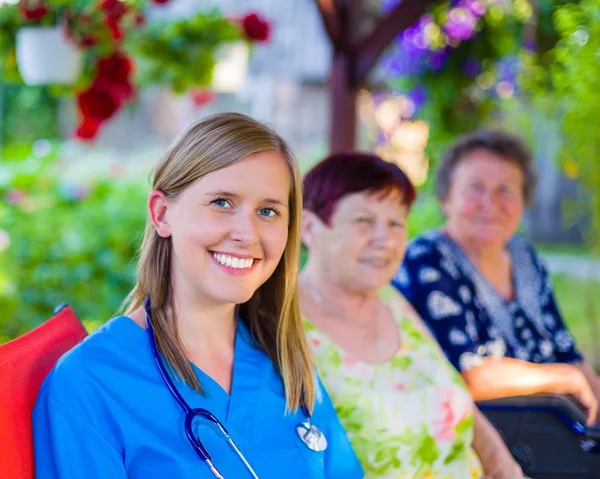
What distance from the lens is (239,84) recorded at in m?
4.48

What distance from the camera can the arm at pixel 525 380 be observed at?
2389 mm

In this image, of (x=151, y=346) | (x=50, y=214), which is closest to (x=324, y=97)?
(x=50, y=214)

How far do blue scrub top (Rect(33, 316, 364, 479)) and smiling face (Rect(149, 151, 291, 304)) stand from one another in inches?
6.3

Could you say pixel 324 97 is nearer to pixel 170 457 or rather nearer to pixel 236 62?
pixel 236 62

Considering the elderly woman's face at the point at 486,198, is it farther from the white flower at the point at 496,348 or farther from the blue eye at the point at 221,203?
the blue eye at the point at 221,203

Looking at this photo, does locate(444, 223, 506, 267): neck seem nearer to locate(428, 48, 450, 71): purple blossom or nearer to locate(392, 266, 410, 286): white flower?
locate(392, 266, 410, 286): white flower

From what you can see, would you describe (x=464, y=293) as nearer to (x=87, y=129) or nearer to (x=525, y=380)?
(x=525, y=380)

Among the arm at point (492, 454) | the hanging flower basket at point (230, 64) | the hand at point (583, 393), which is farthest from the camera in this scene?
the hanging flower basket at point (230, 64)

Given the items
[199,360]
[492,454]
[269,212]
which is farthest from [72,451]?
[492,454]

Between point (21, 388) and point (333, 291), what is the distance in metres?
0.90

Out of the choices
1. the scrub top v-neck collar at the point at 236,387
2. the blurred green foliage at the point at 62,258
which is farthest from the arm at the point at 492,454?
the blurred green foliage at the point at 62,258

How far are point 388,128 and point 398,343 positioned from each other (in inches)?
154

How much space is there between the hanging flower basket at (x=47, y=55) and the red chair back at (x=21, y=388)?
1803mm

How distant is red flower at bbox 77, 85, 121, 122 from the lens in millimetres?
3160
